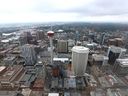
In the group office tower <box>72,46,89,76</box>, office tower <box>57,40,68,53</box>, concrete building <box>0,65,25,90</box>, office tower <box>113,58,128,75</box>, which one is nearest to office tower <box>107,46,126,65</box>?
office tower <box>113,58,128,75</box>

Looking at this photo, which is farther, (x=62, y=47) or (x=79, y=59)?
(x=62, y=47)

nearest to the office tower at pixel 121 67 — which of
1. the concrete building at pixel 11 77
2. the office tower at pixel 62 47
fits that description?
the office tower at pixel 62 47

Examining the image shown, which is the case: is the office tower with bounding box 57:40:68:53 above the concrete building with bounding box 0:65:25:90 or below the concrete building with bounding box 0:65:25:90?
above

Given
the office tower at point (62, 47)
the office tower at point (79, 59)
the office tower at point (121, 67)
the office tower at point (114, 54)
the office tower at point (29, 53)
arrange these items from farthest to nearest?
the office tower at point (62, 47) < the office tower at point (114, 54) < the office tower at point (29, 53) < the office tower at point (121, 67) < the office tower at point (79, 59)

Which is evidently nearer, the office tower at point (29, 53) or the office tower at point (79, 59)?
the office tower at point (79, 59)

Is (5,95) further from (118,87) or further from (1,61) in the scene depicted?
(118,87)

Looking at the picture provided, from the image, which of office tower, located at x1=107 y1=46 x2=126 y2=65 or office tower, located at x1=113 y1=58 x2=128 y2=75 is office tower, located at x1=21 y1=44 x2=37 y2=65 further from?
office tower, located at x1=113 y1=58 x2=128 y2=75

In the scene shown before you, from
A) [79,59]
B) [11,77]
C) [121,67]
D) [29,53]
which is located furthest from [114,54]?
[11,77]

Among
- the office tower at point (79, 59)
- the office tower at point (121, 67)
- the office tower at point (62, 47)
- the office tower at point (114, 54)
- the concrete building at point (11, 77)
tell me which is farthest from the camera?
the office tower at point (62, 47)

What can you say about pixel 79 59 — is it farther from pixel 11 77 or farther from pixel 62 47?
pixel 62 47

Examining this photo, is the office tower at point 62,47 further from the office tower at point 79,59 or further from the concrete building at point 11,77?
the concrete building at point 11,77

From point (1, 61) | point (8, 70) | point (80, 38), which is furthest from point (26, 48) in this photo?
point (80, 38)
